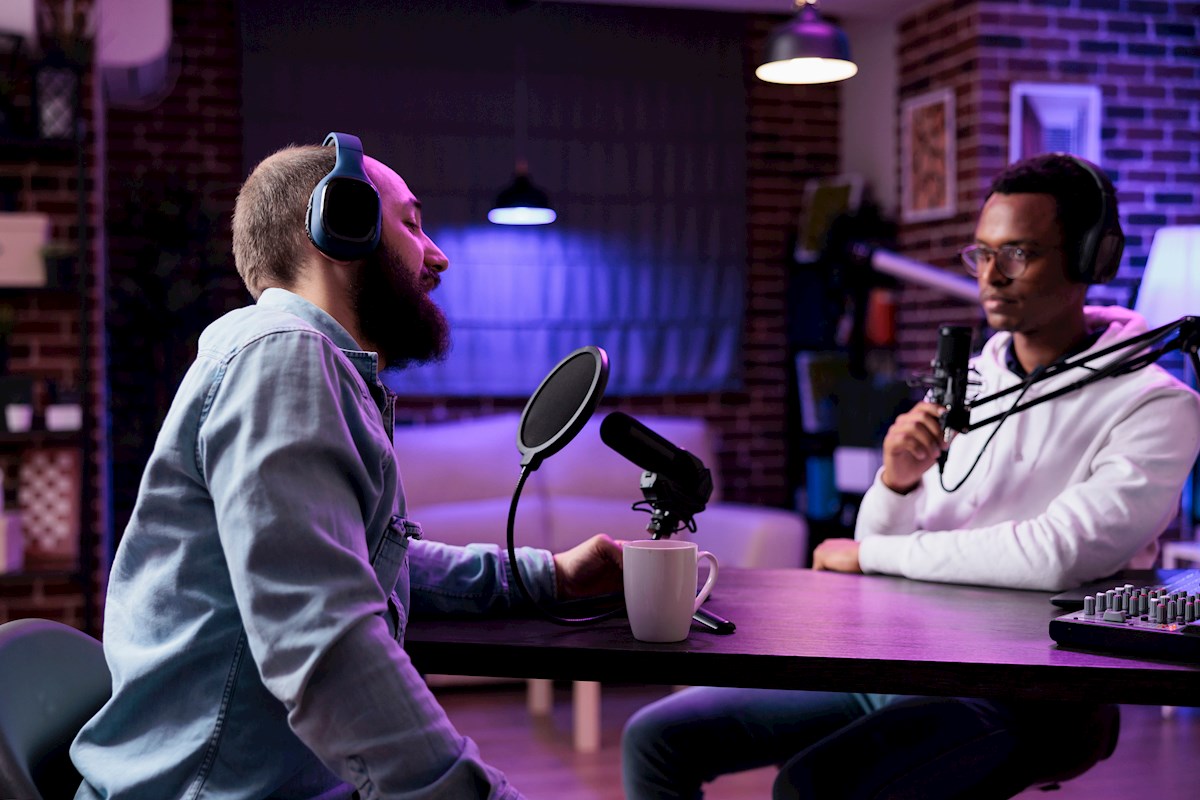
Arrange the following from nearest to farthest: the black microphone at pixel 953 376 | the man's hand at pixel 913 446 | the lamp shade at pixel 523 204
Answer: the black microphone at pixel 953 376, the man's hand at pixel 913 446, the lamp shade at pixel 523 204

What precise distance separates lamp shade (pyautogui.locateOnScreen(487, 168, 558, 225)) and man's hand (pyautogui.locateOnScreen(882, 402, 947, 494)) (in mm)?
3019

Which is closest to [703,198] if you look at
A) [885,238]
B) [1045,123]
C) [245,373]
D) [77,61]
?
[885,238]

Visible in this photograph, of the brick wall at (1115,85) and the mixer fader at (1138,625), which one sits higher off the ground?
the brick wall at (1115,85)

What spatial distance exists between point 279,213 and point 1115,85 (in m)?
4.51

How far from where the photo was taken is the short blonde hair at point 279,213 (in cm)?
120

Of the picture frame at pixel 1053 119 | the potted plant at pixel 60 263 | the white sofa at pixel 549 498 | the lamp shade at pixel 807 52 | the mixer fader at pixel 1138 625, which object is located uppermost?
the picture frame at pixel 1053 119

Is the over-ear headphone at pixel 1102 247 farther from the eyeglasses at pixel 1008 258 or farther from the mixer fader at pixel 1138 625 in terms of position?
the mixer fader at pixel 1138 625

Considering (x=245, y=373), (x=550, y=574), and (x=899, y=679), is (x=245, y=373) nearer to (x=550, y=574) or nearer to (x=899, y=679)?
(x=550, y=574)

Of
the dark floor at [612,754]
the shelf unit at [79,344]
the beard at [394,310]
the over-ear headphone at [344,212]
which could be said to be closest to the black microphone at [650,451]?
the beard at [394,310]

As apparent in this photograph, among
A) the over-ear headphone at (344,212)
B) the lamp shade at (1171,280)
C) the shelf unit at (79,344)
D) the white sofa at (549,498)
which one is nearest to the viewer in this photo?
the over-ear headphone at (344,212)

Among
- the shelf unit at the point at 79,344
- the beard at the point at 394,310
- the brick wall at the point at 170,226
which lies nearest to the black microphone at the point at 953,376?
the beard at the point at 394,310

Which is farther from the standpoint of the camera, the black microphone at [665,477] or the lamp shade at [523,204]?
the lamp shade at [523,204]

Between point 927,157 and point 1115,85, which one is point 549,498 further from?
point 1115,85

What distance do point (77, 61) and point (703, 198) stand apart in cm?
293
